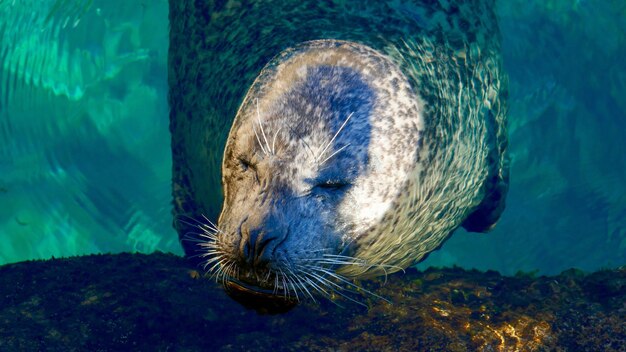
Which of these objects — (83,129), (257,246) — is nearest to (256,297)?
(257,246)

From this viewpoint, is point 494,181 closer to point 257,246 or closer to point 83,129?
point 257,246

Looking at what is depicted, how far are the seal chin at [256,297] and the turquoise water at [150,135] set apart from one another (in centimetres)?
320

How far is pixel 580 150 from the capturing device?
251 inches

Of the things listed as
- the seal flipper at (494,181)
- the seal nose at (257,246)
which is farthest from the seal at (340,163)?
the seal flipper at (494,181)

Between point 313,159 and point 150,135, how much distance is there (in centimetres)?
397

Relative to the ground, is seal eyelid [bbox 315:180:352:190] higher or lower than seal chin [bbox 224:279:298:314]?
higher

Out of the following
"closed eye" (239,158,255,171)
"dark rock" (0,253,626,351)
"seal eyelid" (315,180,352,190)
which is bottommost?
Answer: "dark rock" (0,253,626,351)

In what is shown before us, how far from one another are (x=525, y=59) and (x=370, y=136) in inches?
158

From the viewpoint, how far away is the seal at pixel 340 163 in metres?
2.82

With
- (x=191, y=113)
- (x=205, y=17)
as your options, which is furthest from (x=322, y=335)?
(x=205, y=17)

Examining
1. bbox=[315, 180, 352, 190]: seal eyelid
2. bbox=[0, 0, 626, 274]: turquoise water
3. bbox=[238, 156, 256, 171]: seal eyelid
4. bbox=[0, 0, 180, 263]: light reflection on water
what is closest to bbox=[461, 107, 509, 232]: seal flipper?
bbox=[0, 0, 626, 274]: turquoise water

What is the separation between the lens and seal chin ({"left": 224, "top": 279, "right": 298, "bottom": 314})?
9.14 feet

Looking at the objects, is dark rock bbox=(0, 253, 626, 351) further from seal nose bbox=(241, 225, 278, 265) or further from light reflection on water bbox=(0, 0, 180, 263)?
light reflection on water bbox=(0, 0, 180, 263)

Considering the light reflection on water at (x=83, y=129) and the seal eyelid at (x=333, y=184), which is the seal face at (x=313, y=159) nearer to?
the seal eyelid at (x=333, y=184)
